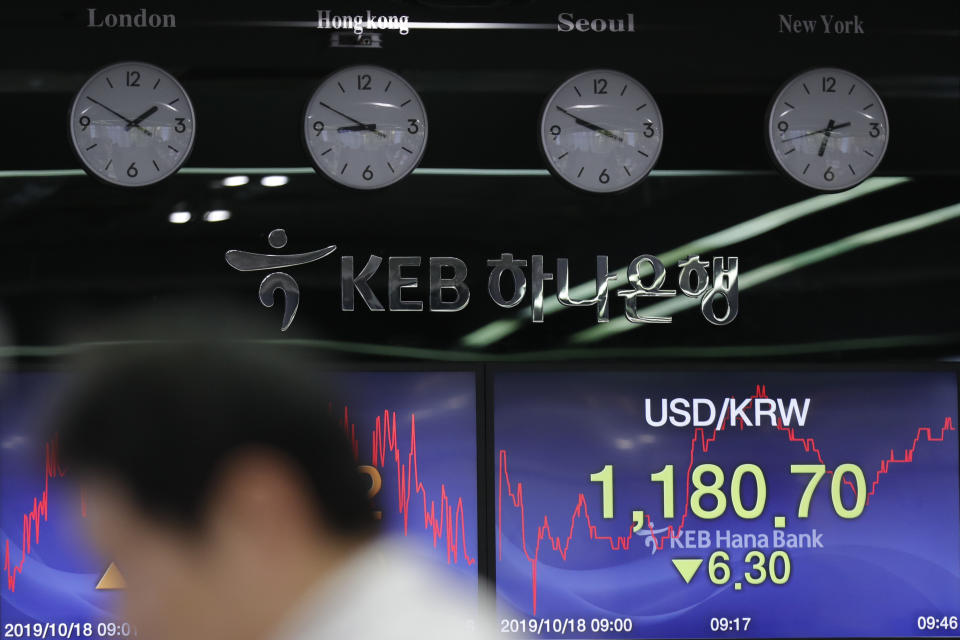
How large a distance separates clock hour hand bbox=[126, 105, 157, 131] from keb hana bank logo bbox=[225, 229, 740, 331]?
55 centimetres

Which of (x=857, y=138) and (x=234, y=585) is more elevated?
(x=857, y=138)

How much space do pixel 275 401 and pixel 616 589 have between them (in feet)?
4.46

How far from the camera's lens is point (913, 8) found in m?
4.68

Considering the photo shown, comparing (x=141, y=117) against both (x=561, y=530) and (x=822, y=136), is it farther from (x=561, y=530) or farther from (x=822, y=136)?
(x=822, y=136)

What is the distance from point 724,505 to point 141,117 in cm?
245

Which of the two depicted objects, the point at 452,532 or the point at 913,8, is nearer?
the point at 452,532

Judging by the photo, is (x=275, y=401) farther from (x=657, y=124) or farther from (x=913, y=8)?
(x=913, y=8)

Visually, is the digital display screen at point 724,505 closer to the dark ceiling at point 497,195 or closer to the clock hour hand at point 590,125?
the dark ceiling at point 497,195

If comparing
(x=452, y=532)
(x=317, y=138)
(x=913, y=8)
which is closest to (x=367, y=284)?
(x=317, y=138)

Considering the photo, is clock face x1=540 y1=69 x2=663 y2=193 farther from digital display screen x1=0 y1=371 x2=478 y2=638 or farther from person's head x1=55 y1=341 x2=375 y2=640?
person's head x1=55 y1=341 x2=375 y2=640

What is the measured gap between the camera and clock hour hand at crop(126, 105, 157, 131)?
14.2 feet

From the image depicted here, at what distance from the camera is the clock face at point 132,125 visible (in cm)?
430

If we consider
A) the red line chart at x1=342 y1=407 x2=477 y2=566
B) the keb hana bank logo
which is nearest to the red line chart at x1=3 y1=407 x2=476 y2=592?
the red line chart at x1=342 y1=407 x2=477 y2=566
